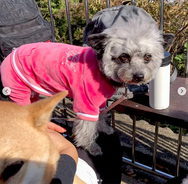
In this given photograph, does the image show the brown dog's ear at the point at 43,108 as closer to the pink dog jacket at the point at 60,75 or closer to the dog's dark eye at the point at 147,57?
the pink dog jacket at the point at 60,75

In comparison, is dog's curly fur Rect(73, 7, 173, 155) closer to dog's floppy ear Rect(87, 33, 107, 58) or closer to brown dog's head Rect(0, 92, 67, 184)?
dog's floppy ear Rect(87, 33, 107, 58)

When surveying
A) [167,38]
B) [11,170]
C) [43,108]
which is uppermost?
[167,38]

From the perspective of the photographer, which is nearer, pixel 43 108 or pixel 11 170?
pixel 11 170

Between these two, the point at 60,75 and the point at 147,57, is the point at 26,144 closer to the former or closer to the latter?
the point at 60,75

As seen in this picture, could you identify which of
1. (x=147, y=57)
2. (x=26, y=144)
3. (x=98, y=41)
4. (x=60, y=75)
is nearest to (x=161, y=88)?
(x=147, y=57)

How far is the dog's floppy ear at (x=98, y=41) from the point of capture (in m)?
1.55

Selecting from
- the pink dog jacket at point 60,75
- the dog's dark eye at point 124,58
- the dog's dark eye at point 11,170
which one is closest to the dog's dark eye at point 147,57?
the dog's dark eye at point 124,58

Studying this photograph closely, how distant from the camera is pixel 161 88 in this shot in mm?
1470

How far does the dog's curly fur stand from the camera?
1617 mm

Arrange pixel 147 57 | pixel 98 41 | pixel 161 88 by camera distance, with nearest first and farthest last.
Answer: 1. pixel 161 88
2. pixel 98 41
3. pixel 147 57

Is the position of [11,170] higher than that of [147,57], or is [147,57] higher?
[147,57]

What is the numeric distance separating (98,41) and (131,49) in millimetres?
260

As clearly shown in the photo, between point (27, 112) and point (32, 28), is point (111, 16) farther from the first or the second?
point (27, 112)

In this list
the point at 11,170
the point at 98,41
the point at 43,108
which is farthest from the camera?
the point at 98,41
